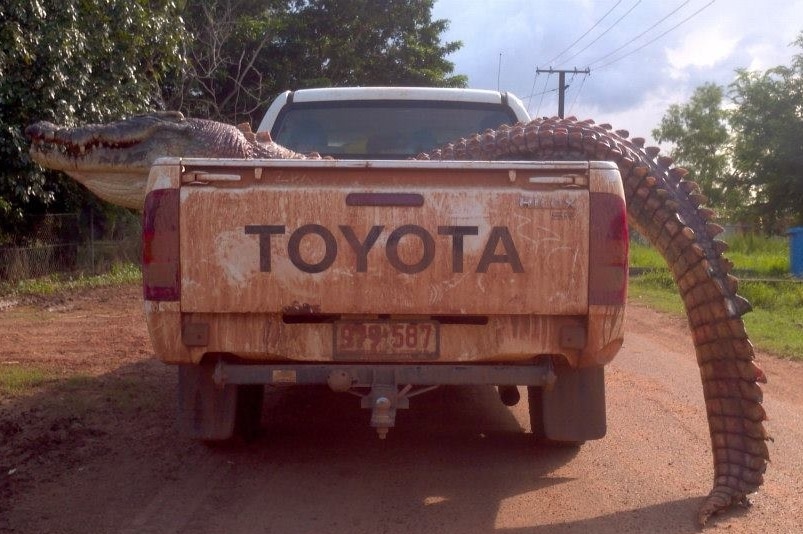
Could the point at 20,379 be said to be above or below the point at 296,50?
below

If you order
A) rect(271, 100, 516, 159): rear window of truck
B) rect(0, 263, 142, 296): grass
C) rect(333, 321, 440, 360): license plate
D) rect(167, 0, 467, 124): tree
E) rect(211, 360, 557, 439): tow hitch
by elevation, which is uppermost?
rect(167, 0, 467, 124): tree

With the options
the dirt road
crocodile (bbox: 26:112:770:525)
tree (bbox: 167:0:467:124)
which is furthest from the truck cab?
tree (bbox: 167:0:467:124)

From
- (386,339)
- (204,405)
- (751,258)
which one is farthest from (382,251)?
(751,258)

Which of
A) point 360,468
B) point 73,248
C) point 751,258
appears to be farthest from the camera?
point 751,258

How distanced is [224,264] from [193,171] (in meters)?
0.43

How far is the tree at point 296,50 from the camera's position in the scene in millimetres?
17562

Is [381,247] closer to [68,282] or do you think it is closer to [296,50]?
[68,282]

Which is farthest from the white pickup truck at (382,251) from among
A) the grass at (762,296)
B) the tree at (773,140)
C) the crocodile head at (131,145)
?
the tree at (773,140)

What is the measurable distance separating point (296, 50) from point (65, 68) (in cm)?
929

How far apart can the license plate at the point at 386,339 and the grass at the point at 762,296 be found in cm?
606

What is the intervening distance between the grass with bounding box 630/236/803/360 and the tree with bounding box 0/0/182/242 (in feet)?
28.0

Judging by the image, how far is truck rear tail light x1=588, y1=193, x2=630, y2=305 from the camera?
146 inches

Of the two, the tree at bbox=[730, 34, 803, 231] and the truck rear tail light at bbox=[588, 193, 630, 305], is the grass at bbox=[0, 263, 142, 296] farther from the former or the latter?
the tree at bbox=[730, 34, 803, 231]

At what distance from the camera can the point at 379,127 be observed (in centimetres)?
677
